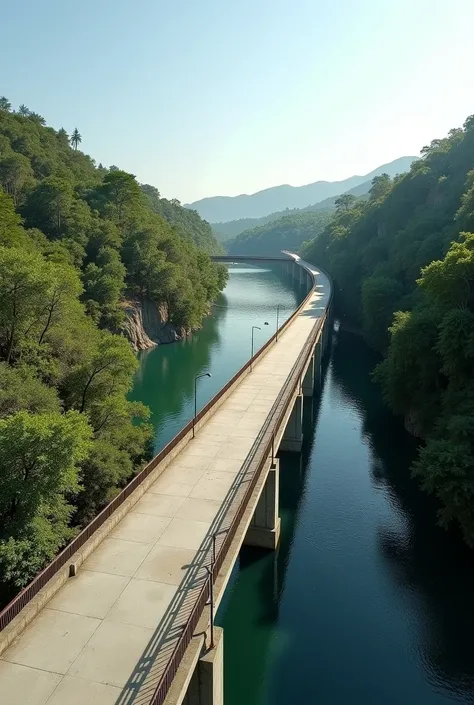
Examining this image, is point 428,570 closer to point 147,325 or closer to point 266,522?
point 266,522

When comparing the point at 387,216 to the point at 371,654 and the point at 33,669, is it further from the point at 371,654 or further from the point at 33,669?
the point at 33,669

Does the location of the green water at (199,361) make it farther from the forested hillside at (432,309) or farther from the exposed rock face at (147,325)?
the forested hillside at (432,309)

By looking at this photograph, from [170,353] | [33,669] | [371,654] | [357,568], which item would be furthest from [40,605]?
[170,353]

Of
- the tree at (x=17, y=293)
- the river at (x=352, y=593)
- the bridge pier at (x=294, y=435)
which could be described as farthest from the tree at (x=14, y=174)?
the bridge pier at (x=294, y=435)

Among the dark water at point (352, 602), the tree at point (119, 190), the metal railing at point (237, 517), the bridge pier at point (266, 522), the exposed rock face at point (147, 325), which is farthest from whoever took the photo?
the tree at point (119, 190)

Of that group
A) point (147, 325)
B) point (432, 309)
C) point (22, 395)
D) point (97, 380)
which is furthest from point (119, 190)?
point (22, 395)

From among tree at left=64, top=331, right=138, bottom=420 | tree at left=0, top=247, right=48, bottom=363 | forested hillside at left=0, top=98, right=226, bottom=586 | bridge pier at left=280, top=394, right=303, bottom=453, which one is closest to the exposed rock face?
forested hillside at left=0, top=98, right=226, bottom=586

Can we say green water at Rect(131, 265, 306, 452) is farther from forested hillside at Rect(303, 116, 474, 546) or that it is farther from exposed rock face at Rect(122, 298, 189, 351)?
forested hillside at Rect(303, 116, 474, 546)
